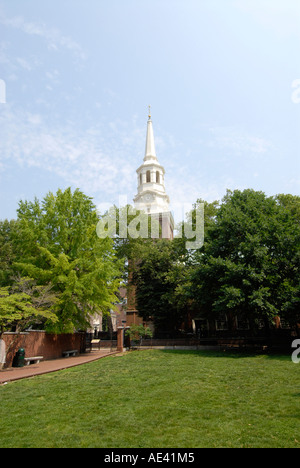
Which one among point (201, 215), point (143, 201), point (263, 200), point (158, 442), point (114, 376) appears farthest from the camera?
point (143, 201)

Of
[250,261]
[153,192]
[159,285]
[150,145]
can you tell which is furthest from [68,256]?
[150,145]

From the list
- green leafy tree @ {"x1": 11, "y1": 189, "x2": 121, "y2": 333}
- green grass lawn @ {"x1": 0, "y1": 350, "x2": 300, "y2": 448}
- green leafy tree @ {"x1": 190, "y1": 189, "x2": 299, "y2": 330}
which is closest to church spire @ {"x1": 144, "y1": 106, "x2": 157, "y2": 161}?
green leafy tree @ {"x1": 11, "y1": 189, "x2": 121, "y2": 333}

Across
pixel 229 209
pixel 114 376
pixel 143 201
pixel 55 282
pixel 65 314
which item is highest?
pixel 143 201

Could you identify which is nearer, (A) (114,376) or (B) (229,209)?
(A) (114,376)

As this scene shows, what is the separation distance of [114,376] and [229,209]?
1492cm

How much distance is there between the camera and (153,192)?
159 feet

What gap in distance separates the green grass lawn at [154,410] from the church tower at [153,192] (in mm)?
35780

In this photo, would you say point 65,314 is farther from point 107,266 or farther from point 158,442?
point 158,442

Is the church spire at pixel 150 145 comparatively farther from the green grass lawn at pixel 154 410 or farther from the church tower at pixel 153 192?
the green grass lawn at pixel 154 410

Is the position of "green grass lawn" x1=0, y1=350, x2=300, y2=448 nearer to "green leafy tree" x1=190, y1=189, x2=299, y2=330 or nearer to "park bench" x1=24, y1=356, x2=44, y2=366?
"park bench" x1=24, y1=356, x2=44, y2=366

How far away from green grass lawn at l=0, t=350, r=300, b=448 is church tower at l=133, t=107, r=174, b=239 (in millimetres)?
35780

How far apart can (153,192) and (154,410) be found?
1670 inches
